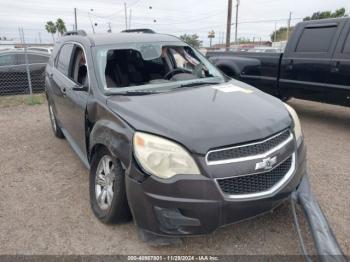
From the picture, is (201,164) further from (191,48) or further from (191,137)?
(191,48)

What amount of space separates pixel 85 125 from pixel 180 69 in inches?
56.4

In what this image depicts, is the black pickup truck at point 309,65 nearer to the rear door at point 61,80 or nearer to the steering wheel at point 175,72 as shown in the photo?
the steering wheel at point 175,72

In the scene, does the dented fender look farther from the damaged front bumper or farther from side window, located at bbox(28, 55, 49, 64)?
side window, located at bbox(28, 55, 49, 64)

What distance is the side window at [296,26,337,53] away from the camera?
605 centimetres

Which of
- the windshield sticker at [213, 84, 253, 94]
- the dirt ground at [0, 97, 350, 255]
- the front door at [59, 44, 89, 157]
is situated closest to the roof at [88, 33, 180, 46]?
the front door at [59, 44, 89, 157]

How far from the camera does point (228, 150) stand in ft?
8.12

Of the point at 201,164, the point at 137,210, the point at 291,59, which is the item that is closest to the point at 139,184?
the point at 137,210

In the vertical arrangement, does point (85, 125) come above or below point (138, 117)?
below

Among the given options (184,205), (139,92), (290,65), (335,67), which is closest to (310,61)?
(290,65)

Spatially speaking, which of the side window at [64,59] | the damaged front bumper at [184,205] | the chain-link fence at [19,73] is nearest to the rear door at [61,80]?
the side window at [64,59]

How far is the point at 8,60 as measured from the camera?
10258 millimetres

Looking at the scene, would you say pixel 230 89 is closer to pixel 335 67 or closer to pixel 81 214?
pixel 81 214

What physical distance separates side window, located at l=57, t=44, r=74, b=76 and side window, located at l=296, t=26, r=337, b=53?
426cm

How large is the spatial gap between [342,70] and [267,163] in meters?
3.99
